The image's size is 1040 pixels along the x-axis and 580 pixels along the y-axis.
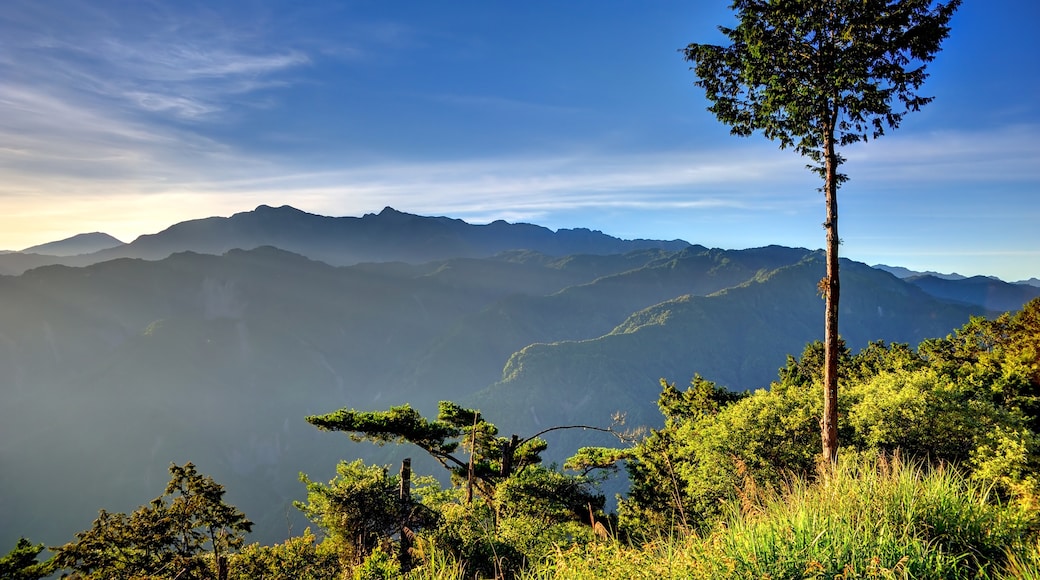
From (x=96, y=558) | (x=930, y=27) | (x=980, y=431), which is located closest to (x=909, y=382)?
(x=980, y=431)

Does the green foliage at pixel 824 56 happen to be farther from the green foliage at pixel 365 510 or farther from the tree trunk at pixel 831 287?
the green foliage at pixel 365 510

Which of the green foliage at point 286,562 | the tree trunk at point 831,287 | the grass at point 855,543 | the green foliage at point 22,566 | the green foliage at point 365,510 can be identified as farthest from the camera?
the green foliage at point 22,566

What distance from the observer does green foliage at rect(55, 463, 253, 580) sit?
436 inches

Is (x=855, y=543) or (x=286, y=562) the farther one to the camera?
(x=286, y=562)

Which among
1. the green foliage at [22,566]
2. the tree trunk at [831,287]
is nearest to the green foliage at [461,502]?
the tree trunk at [831,287]

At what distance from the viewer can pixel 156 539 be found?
11.6m

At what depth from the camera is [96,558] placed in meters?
11.2

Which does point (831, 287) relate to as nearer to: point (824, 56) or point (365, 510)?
point (824, 56)

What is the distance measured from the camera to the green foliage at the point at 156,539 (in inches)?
436

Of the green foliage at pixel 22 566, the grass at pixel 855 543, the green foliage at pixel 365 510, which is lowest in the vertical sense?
the green foliage at pixel 22 566

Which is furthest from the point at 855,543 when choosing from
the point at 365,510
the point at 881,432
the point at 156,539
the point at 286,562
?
the point at 881,432

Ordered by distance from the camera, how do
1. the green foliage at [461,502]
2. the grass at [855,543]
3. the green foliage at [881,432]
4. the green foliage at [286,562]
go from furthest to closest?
the green foliage at [881,432], the green foliage at [286,562], the green foliage at [461,502], the grass at [855,543]

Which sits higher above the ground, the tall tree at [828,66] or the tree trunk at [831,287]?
the tall tree at [828,66]

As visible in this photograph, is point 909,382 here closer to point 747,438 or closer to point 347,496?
point 747,438
